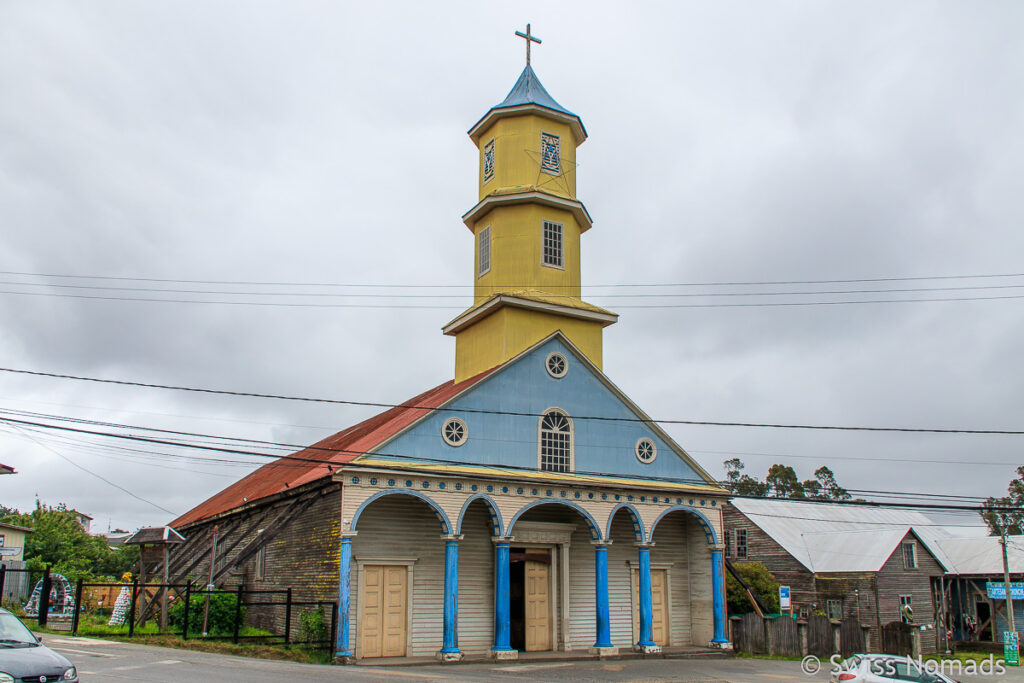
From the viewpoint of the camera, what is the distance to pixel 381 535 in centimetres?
2322

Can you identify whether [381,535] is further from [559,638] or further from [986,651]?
[986,651]

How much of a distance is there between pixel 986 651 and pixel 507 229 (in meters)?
31.2

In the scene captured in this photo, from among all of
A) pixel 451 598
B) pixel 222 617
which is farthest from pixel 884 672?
pixel 222 617

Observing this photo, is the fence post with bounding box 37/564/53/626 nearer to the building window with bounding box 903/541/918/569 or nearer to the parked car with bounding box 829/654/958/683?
the parked car with bounding box 829/654/958/683

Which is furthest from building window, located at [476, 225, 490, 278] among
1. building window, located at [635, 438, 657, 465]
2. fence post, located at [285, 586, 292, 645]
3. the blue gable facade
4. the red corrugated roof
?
fence post, located at [285, 586, 292, 645]

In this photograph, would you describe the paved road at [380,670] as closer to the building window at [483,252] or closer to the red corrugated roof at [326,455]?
the red corrugated roof at [326,455]

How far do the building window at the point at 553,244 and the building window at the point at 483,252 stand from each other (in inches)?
82.2

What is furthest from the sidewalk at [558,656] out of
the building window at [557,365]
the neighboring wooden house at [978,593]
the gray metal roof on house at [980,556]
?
the gray metal roof on house at [980,556]

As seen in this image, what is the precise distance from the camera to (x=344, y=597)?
68.3 feet

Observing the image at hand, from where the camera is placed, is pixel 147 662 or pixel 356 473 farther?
pixel 356 473

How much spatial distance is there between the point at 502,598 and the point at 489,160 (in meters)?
15.6

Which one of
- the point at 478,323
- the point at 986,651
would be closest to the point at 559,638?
the point at 478,323

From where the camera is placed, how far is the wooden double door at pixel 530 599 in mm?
25219

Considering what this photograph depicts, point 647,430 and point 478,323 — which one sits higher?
point 478,323
